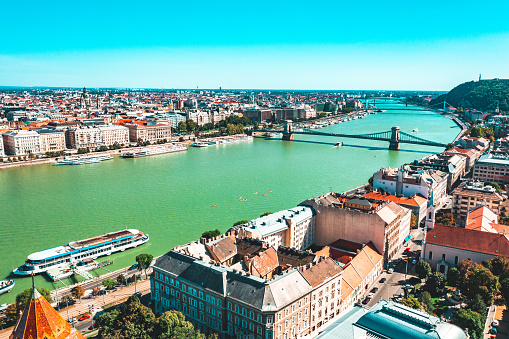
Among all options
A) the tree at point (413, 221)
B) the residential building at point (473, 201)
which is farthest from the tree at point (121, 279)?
the residential building at point (473, 201)

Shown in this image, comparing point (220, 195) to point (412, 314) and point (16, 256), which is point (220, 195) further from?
point (412, 314)

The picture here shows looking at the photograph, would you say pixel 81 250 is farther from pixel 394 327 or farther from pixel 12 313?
pixel 394 327

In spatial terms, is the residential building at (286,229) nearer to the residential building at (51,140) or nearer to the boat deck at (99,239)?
the boat deck at (99,239)

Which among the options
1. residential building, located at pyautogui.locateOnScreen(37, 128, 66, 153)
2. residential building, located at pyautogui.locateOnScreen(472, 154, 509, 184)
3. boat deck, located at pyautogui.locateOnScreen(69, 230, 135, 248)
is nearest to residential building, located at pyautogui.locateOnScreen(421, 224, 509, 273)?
boat deck, located at pyautogui.locateOnScreen(69, 230, 135, 248)

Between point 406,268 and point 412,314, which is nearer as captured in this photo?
point 412,314

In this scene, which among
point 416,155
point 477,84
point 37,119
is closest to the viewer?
point 416,155

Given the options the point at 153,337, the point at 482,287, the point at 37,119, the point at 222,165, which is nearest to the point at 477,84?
the point at 222,165
